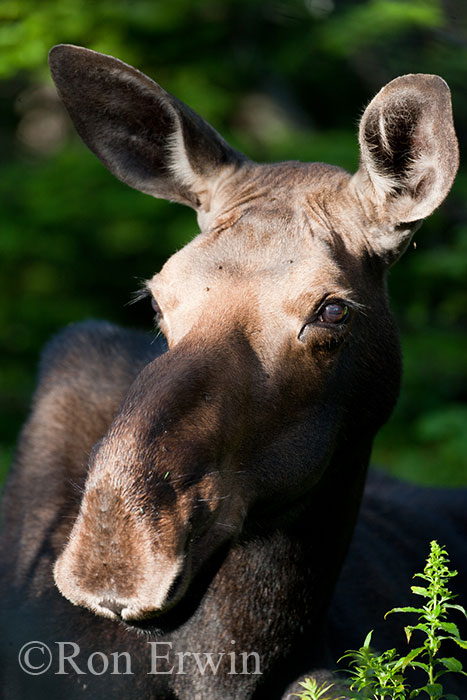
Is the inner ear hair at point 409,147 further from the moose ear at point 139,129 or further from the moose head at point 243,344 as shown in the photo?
the moose ear at point 139,129

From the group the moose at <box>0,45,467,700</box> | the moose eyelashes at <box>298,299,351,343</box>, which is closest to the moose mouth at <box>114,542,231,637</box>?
the moose at <box>0,45,467,700</box>

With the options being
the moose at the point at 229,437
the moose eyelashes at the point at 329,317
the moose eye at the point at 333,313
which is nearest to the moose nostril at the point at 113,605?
the moose at the point at 229,437

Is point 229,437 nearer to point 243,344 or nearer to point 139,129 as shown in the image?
point 243,344

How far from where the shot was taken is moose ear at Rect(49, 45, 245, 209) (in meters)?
4.09

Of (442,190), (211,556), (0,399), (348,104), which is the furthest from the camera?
(348,104)

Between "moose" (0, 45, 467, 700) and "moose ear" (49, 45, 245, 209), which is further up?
"moose ear" (49, 45, 245, 209)

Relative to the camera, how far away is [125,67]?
13.3 ft

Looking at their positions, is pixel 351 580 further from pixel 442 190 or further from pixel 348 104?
pixel 348 104

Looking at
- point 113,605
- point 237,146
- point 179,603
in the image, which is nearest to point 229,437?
point 179,603

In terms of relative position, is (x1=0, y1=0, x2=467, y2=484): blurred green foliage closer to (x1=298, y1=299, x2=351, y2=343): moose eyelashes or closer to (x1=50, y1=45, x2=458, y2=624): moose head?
(x1=50, y1=45, x2=458, y2=624): moose head

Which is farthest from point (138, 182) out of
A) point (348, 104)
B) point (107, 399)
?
point (348, 104)

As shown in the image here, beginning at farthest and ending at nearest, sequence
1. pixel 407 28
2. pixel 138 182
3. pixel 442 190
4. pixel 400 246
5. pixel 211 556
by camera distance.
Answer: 1. pixel 407 28
2. pixel 138 182
3. pixel 400 246
4. pixel 442 190
5. pixel 211 556

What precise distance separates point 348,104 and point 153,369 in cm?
1012

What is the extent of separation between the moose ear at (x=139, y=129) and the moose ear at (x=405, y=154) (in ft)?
2.20
